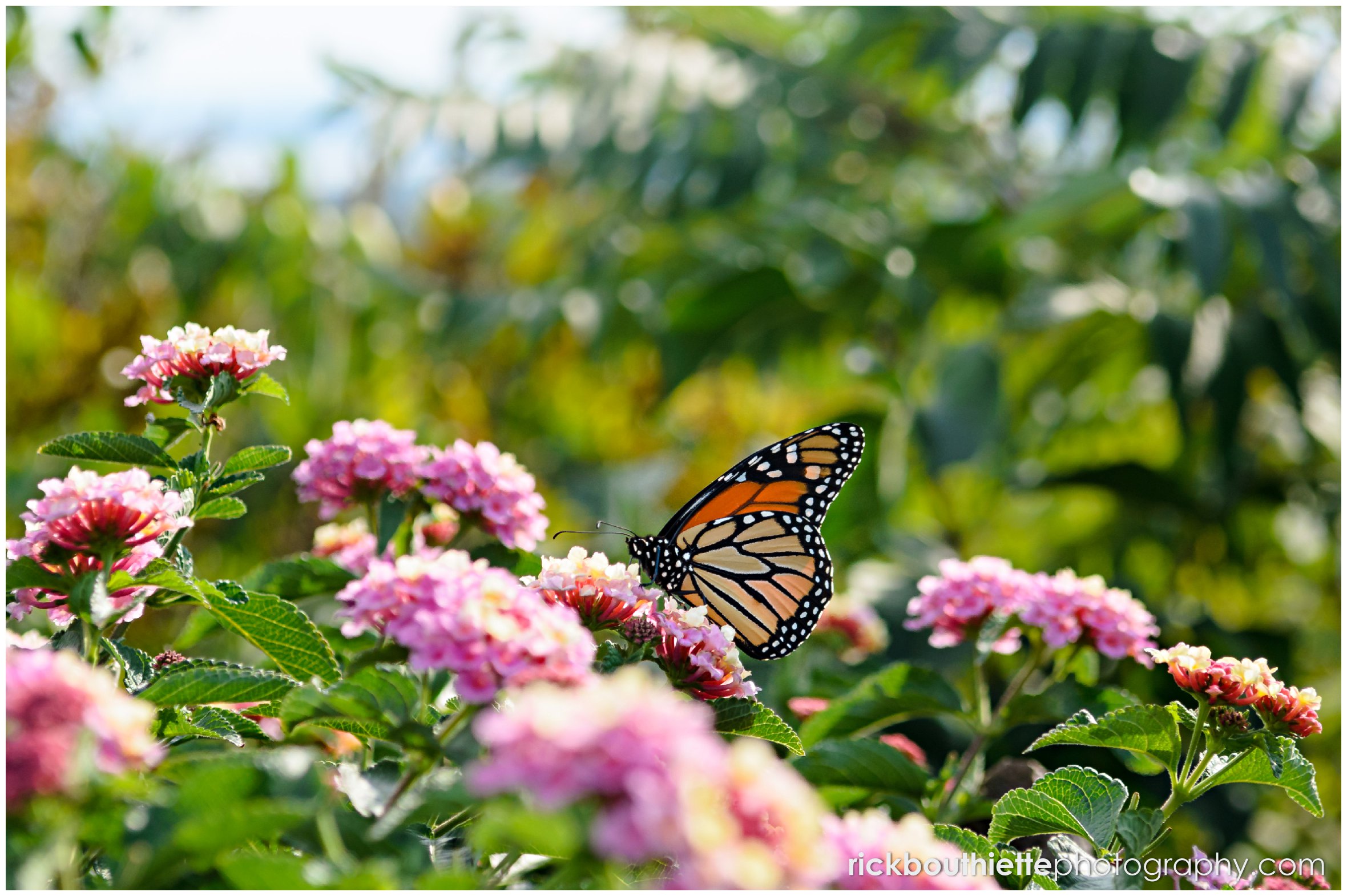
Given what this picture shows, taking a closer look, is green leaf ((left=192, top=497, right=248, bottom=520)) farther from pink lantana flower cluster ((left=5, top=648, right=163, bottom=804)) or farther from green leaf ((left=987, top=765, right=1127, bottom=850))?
green leaf ((left=987, top=765, right=1127, bottom=850))

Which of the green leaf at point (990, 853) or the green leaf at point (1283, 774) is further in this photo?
the green leaf at point (1283, 774)

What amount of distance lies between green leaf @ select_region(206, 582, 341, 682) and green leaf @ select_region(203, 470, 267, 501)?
0.12m

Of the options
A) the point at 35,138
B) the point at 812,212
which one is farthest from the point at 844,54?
the point at 35,138

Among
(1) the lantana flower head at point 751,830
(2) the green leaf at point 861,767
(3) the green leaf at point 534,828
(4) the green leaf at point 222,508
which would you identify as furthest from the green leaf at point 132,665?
(2) the green leaf at point 861,767

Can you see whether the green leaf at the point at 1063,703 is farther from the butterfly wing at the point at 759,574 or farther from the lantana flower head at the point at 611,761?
the lantana flower head at the point at 611,761

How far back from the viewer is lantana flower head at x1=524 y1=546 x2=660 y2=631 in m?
0.90

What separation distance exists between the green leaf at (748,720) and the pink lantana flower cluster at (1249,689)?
38 cm

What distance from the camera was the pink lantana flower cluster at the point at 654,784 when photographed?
0.48 metres

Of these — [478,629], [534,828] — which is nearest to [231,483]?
[478,629]

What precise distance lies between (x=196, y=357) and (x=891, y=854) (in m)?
0.78

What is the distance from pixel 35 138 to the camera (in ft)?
18.5

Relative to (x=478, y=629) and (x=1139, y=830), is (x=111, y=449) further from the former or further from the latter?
(x=1139, y=830)

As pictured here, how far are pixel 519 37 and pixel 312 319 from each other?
4.80 feet

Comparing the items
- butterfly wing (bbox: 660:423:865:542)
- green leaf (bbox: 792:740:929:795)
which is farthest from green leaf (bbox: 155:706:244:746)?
butterfly wing (bbox: 660:423:865:542)
